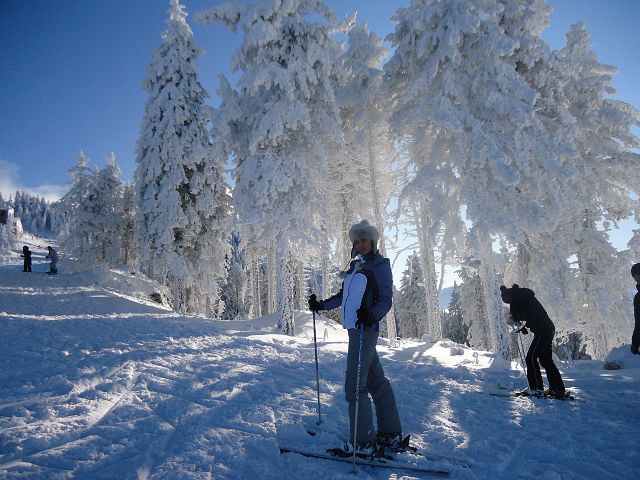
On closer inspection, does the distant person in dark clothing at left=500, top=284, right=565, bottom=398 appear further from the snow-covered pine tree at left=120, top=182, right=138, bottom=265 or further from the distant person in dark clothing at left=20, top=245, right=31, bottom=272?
the distant person in dark clothing at left=20, top=245, right=31, bottom=272

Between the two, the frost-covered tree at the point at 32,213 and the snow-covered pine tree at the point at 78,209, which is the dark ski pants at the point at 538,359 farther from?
the frost-covered tree at the point at 32,213

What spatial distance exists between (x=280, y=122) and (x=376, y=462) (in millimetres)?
10301

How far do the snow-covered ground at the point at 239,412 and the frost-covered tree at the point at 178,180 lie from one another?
9.30 meters

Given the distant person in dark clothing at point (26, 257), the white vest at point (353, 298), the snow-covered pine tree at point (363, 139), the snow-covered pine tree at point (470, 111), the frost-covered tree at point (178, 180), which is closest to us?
the white vest at point (353, 298)

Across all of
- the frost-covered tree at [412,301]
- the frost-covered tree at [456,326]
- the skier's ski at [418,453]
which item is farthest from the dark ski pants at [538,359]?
the frost-covered tree at [456,326]

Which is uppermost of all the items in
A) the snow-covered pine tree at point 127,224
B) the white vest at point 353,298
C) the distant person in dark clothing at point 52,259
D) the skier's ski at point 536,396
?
the snow-covered pine tree at point 127,224

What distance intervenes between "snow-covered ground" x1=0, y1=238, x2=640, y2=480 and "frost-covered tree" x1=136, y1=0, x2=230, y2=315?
30.5 ft

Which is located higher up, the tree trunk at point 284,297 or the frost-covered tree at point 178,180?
the frost-covered tree at point 178,180

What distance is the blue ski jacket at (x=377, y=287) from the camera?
10.7 feet

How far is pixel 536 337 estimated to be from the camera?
5.75 m

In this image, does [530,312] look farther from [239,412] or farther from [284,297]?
[284,297]

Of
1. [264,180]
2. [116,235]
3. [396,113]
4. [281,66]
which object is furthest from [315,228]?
[116,235]

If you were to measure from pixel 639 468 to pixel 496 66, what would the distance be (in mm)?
10025

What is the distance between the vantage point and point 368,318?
3188mm
